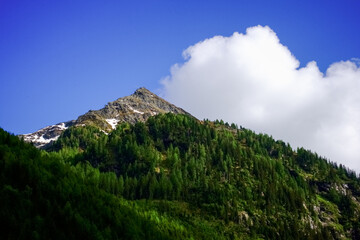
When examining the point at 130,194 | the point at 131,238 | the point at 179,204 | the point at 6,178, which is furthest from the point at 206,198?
the point at 6,178

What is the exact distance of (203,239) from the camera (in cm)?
14325

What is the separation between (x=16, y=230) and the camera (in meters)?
85.7

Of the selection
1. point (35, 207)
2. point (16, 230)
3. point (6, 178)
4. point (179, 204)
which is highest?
point (179, 204)

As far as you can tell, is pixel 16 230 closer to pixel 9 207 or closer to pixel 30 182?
pixel 9 207

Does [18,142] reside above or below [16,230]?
above

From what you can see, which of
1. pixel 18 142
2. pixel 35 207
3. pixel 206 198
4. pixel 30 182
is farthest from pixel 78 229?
pixel 206 198

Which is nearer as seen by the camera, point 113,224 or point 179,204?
point 113,224

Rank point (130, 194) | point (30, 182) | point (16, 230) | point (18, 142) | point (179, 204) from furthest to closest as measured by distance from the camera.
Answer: point (130, 194) < point (179, 204) < point (18, 142) < point (30, 182) < point (16, 230)

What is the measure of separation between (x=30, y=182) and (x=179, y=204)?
95.9 m

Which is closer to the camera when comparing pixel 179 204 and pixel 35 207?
pixel 35 207

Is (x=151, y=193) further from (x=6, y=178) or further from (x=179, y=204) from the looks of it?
(x=6, y=178)

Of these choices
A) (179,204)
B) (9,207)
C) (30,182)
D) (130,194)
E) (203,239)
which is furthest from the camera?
(130,194)

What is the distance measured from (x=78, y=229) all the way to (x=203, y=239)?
65252mm

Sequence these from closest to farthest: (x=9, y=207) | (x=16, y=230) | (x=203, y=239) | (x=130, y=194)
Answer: (x=16, y=230), (x=9, y=207), (x=203, y=239), (x=130, y=194)
